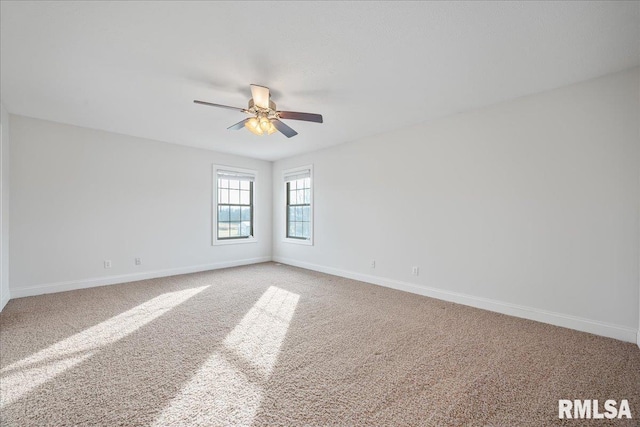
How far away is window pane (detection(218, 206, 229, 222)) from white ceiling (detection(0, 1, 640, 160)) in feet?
8.33

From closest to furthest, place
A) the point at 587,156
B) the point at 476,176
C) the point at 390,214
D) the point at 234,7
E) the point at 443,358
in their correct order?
the point at 234,7, the point at 443,358, the point at 587,156, the point at 476,176, the point at 390,214

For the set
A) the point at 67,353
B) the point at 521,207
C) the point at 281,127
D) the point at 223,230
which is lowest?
the point at 67,353

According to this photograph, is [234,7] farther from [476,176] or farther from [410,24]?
[476,176]

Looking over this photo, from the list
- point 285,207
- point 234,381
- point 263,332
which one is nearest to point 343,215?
point 285,207

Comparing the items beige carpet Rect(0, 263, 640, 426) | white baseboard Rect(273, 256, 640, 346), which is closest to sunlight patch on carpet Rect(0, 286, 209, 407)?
beige carpet Rect(0, 263, 640, 426)

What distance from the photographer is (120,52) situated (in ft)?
7.53

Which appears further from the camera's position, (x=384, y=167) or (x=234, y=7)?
(x=384, y=167)

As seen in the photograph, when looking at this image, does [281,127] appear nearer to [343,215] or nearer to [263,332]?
[263,332]

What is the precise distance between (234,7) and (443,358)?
2946 mm

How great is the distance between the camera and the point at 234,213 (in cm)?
609

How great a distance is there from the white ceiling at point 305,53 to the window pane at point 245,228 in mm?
3067

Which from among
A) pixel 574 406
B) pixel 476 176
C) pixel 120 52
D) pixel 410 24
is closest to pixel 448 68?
pixel 410 24

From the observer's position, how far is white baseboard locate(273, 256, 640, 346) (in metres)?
2.57

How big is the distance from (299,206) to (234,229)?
1.48 m
